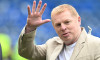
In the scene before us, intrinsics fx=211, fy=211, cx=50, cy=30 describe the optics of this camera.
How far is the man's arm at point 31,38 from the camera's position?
1.90 m

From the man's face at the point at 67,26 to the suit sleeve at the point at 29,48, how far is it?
265 millimetres

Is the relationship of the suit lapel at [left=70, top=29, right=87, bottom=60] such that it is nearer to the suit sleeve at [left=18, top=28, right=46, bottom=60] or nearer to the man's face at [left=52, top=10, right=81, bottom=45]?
the man's face at [left=52, top=10, right=81, bottom=45]

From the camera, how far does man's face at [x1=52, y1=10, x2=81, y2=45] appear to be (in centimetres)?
187

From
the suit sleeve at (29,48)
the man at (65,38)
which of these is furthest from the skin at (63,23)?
the suit sleeve at (29,48)

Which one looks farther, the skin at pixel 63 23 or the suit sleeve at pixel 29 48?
the suit sleeve at pixel 29 48

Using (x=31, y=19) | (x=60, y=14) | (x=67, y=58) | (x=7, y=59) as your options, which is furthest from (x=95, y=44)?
(x=7, y=59)

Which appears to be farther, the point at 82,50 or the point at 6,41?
the point at 6,41

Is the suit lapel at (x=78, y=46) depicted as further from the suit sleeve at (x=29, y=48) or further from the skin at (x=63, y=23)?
the suit sleeve at (x=29, y=48)

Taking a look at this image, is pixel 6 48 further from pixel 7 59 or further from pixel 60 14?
pixel 60 14

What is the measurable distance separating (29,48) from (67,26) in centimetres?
45

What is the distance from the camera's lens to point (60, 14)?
190 cm

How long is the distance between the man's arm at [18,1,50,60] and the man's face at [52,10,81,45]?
0.10 metres

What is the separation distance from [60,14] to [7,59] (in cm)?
219

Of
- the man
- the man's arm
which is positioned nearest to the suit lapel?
the man
